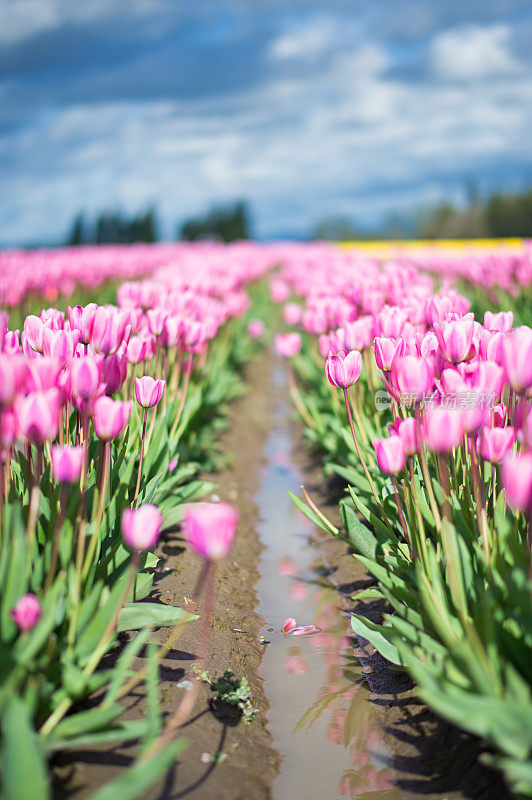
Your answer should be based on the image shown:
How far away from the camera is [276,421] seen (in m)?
8.02

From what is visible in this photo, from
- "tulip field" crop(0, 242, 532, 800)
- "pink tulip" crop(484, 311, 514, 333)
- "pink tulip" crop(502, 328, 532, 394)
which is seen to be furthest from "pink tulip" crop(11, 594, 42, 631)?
"pink tulip" crop(484, 311, 514, 333)

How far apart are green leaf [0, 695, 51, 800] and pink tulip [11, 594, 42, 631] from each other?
0.26 meters

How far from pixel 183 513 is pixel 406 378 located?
4.74ft


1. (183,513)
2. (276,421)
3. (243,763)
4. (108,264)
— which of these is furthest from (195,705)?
(108,264)

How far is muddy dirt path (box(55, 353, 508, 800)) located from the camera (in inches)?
85.8

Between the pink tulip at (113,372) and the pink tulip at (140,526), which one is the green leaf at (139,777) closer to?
the pink tulip at (140,526)

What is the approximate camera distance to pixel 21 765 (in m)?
1.58

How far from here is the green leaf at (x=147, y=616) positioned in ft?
7.77

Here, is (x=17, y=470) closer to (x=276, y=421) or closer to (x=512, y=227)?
(x=276, y=421)

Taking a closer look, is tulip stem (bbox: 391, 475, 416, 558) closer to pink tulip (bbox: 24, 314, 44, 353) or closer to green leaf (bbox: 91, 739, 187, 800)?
green leaf (bbox: 91, 739, 187, 800)

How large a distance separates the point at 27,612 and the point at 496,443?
1.39 metres

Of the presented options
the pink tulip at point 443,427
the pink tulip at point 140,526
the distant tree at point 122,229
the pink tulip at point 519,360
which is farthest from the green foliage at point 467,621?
the distant tree at point 122,229

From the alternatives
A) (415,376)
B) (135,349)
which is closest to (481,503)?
(415,376)

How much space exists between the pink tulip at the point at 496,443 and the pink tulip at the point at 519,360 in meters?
0.15
